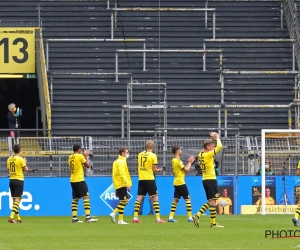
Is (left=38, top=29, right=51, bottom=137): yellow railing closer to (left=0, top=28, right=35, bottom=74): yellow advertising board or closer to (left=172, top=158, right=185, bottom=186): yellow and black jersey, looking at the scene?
(left=0, top=28, right=35, bottom=74): yellow advertising board

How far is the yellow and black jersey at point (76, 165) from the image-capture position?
81.4 feet

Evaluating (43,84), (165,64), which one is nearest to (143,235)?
(43,84)

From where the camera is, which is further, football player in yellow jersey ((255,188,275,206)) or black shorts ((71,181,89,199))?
football player in yellow jersey ((255,188,275,206))

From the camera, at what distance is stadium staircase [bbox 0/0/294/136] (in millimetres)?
34750

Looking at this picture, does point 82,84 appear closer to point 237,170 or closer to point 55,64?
point 55,64

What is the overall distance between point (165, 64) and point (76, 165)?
12.0 meters

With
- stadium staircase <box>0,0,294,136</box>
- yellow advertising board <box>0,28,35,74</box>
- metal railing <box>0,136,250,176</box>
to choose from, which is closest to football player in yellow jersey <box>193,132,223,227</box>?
metal railing <box>0,136,250,176</box>

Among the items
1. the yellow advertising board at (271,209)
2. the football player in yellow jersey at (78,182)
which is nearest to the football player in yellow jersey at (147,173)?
the football player in yellow jersey at (78,182)

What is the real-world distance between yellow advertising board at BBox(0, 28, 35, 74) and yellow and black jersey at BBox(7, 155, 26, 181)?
437 inches

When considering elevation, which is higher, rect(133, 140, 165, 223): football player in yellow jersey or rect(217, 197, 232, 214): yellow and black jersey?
rect(133, 140, 165, 223): football player in yellow jersey

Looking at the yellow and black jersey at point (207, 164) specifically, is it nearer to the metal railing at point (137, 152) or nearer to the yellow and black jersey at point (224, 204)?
the metal railing at point (137, 152)

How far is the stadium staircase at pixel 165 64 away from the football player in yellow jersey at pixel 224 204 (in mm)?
4384

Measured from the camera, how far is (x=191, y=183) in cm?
3031

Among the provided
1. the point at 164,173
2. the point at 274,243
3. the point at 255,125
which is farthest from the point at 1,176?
the point at 274,243
